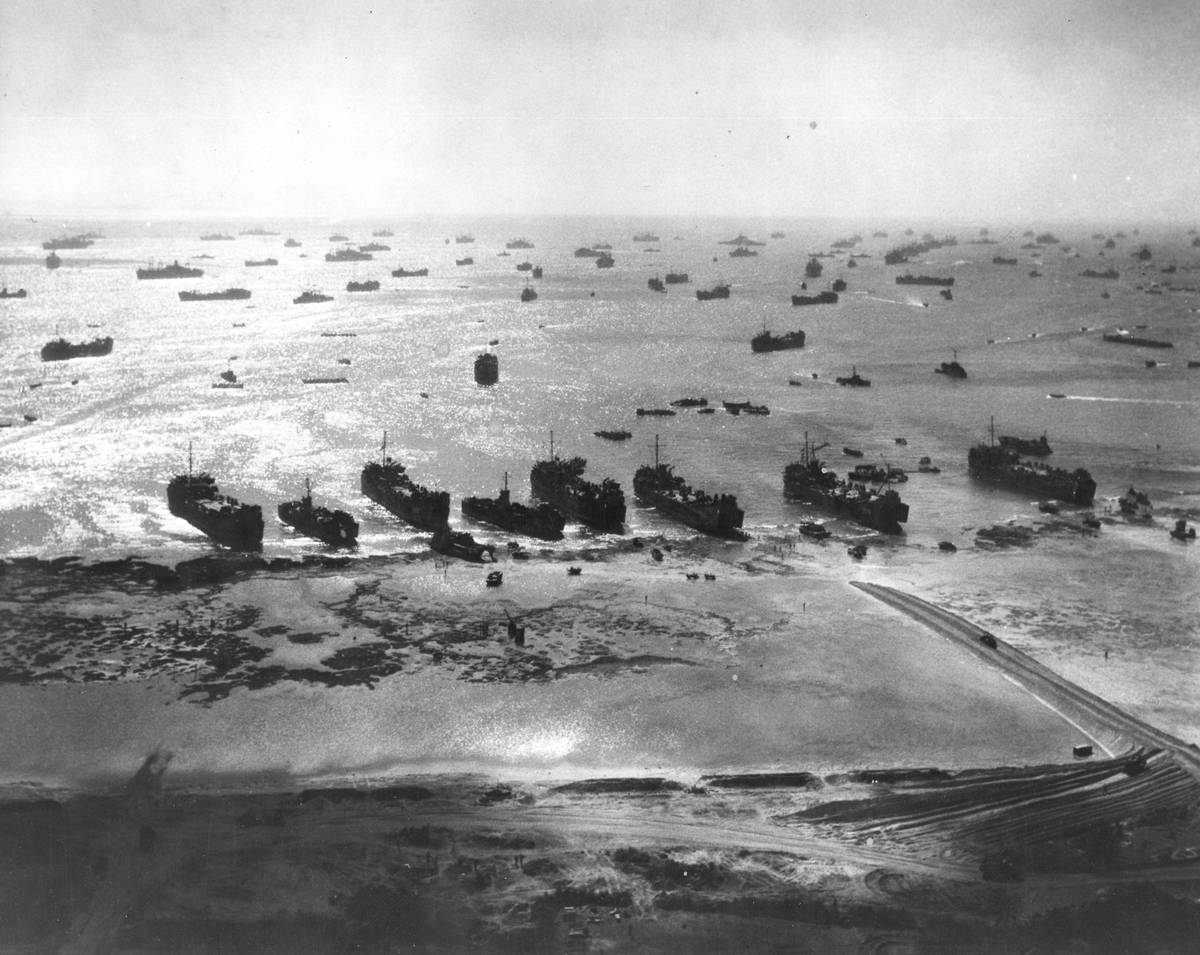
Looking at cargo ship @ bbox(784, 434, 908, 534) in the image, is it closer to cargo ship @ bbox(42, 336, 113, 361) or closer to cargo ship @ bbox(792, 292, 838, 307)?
cargo ship @ bbox(42, 336, 113, 361)

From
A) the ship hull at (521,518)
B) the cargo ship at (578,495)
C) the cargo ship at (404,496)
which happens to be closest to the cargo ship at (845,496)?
the cargo ship at (578,495)

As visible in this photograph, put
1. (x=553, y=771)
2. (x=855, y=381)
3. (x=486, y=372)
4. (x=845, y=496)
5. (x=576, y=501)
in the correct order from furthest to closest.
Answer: (x=855, y=381)
(x=486, y=372)
(x=845, y=496)
(x=576, y=501)
(x=553, y=771)

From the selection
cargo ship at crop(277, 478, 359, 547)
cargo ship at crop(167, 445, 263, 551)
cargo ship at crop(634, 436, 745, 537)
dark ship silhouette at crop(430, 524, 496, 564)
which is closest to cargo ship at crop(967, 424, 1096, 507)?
cargo ship at crop(634, 436, 745, 537)

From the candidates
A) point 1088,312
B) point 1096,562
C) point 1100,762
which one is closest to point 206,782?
point 1100,762

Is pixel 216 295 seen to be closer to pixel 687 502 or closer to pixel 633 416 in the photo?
pixel 633 416

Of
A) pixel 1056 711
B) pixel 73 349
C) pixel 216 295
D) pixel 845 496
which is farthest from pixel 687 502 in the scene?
pixel 216 295

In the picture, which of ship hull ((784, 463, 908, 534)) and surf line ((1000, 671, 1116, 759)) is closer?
surf line ((1000, 671, 1116, 759))
